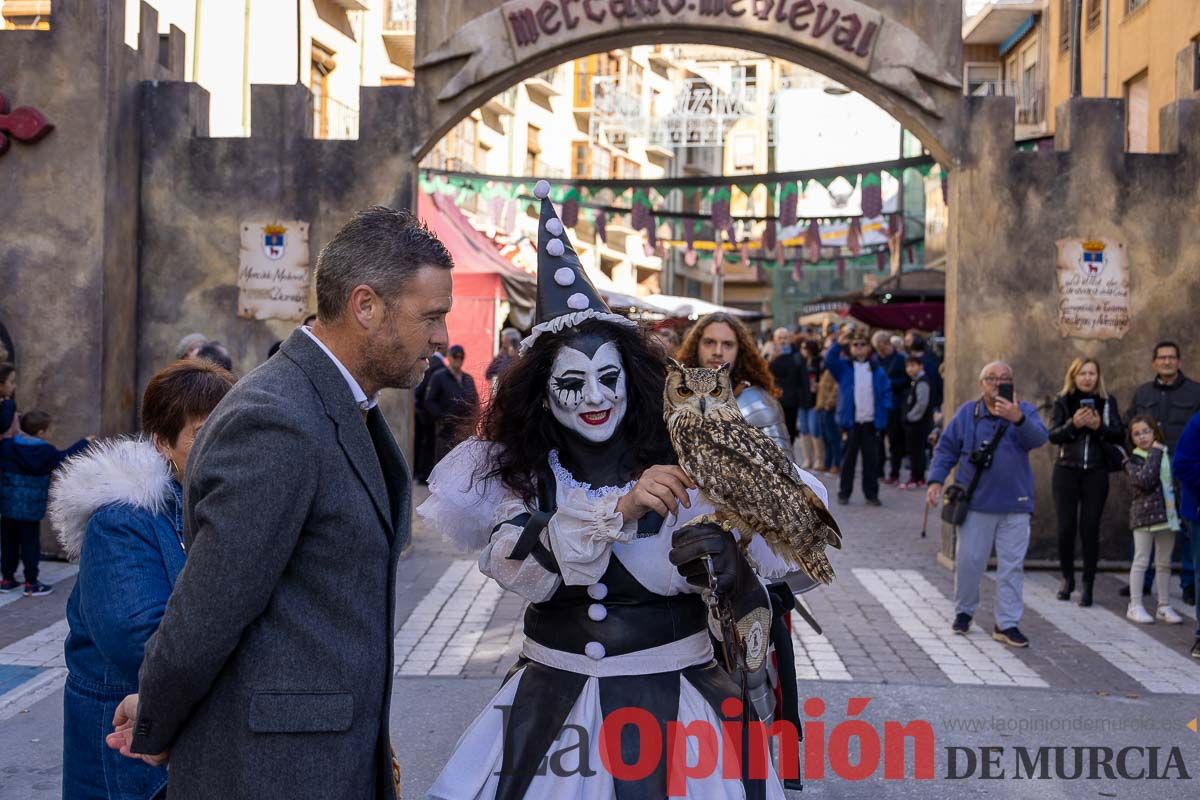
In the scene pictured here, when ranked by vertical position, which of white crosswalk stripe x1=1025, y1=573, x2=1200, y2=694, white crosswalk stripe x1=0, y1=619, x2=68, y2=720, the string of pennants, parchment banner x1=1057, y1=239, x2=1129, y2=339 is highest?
the string of pennants

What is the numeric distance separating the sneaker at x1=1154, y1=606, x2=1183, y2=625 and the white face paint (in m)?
6.61

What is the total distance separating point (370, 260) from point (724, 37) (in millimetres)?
8497

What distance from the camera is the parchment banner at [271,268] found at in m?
10.4

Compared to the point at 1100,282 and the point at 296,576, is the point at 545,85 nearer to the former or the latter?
the point at 1100,282

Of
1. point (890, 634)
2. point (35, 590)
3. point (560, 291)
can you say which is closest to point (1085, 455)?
point (890, 634)

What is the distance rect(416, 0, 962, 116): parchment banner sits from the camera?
33.0 feet

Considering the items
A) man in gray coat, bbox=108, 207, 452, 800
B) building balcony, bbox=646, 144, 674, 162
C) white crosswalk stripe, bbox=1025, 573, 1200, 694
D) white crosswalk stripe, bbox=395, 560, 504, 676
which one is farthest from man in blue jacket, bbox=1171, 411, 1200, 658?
building balcony, bbox=646, 144, 674, 162

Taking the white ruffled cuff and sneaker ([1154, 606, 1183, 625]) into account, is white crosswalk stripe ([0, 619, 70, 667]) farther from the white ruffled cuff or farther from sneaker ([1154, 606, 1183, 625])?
sneaker ([1154, 606, 1183, 625])

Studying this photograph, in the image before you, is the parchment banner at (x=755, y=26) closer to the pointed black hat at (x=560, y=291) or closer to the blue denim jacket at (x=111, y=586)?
the pointed black hat at (x=560, y=291)

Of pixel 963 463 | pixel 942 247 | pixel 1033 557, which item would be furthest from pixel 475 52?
pixel 942 247

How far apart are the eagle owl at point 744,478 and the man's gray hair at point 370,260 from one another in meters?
0.75

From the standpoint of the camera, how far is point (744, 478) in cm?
283

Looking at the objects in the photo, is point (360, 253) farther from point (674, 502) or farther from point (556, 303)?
point (556, 303)

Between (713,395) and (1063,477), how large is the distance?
6900mm
